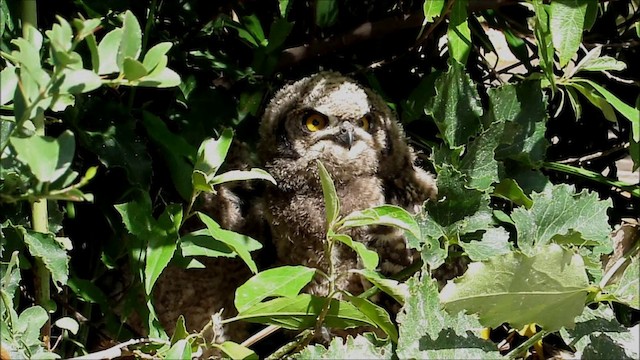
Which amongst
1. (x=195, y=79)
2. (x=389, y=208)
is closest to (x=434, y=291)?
(x=389, y=208)

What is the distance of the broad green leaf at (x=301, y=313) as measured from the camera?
1.12 m

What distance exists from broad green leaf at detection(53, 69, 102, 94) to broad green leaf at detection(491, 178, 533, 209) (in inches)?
28.6

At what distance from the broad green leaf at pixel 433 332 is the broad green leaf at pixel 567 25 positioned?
1.22 ft

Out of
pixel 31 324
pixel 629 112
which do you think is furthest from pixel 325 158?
pixel 31 324

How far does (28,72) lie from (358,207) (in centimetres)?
98

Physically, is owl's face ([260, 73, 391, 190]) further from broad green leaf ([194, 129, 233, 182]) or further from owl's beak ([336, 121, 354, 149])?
broad green leaf ([194, 129, 233, 182])

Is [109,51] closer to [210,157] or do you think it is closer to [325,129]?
[210,157]

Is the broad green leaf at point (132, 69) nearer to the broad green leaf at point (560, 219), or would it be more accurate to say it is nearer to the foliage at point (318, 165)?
the foliage at point (318, 165)

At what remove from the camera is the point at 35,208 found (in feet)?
3.82

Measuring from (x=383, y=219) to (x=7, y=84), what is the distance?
1.61 ft

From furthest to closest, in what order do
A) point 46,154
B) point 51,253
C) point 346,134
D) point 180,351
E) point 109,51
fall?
1. point 346,134
2. point 51,253
3. point 180,351
4. point 109,51
5. point 46,154

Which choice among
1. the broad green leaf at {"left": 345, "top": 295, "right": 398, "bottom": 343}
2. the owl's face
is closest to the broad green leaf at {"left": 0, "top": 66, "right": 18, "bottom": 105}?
the broad green leaf at {"left": 345, "top": 295, "right": 398, "bottom": 343}

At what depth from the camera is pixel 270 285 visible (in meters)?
1.16

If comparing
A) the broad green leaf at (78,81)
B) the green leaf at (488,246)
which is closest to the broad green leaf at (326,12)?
the green leaf at (488,246)
